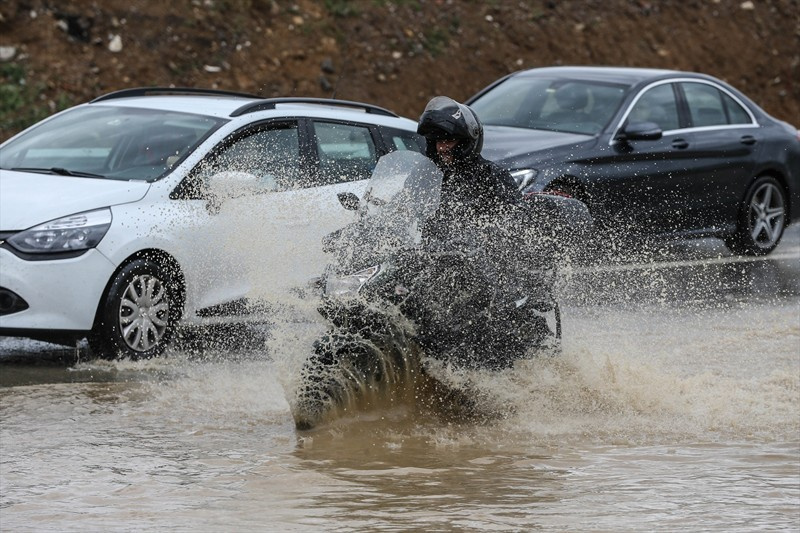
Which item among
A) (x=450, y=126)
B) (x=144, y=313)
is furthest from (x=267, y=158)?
(x=450, y=126)

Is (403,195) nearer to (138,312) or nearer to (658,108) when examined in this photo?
(138,312)

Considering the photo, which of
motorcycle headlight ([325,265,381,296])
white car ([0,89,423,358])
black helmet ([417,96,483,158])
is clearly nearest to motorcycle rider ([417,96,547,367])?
black helmet ([417,96,483,158])

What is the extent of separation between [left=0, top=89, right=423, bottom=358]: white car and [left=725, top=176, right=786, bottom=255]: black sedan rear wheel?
4.66m

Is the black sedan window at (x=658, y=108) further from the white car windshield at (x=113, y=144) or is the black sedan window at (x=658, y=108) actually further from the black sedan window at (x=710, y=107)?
the white car windshield at (x=113, y=144)

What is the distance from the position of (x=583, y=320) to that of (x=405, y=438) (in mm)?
2677

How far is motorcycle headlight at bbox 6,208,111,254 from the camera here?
29.0 feet

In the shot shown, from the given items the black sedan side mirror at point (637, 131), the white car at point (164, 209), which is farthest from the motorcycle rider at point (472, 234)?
the black sedan side mirror at point (637, 131)

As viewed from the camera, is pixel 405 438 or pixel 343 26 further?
pixel 343 26

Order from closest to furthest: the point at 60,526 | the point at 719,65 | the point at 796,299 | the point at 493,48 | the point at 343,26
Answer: the point at 60,526
the point at 796,299
the point at 343,26
the point at 493,48
the point at 719,65

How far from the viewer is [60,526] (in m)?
5.75

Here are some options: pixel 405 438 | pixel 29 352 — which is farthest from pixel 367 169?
pixel 405 438

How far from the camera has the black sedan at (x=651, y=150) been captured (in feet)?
41.1

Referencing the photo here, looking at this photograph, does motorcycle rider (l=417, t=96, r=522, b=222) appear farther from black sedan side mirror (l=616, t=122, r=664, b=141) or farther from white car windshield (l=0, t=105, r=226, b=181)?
black sedan side mirror (l=616, t=122, r=664, b=141)

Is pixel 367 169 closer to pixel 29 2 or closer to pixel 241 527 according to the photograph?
pixel 241 527
